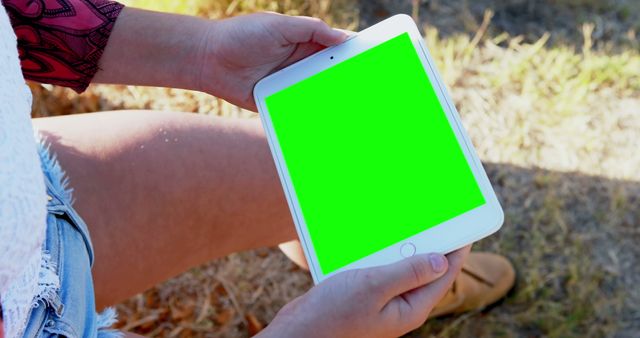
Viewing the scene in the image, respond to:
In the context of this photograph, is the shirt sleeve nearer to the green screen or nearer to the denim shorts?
the denim shorts

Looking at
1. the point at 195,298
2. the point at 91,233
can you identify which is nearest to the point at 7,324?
the point at 91,233

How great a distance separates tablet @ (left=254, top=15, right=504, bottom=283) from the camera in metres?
0.97

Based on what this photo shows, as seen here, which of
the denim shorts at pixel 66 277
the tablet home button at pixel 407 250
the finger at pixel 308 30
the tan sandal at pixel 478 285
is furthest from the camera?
the tan sandal at pixel 478 285

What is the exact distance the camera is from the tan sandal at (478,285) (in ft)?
5.07

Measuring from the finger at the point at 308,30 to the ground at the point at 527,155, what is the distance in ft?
2.43

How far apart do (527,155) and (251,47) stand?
A: 94cm

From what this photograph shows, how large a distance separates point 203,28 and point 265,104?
5.9 inches

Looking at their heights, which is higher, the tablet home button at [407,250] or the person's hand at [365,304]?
the tablet home button at [407,250]

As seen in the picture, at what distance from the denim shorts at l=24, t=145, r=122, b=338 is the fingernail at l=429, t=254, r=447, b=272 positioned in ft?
1.33

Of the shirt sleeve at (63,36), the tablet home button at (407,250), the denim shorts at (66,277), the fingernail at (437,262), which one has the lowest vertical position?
the fingernail at (437,262)

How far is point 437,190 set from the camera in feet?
3.23

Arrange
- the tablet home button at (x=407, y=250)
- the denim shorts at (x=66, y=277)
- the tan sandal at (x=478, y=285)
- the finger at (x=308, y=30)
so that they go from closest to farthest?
the denim shorts at (x=66, y=277) < the tablet home button at (x=407, y=250) < the finger at (x=308, y=30) < the tan sandal at (x=478, y=285)

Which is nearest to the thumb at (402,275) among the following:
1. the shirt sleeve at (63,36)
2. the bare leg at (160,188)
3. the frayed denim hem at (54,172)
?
the bare leg at (160,188)

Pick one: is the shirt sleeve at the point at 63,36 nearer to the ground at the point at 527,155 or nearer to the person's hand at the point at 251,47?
the person's hand at the point at 251,47
